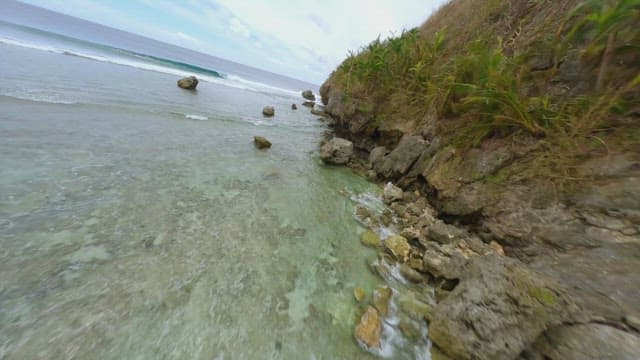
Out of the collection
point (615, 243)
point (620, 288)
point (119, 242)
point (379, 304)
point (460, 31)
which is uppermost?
point (460, 31)

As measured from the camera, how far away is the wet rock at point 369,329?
7.56ft

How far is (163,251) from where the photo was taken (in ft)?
9.45

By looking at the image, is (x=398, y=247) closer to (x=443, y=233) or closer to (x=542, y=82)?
(x=443, y=233)

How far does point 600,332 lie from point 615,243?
1.16 meters

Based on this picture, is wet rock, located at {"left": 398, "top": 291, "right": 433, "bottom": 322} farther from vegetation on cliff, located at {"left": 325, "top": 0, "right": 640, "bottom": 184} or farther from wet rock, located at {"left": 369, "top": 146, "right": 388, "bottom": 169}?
wet rock, located at {"left": 369, "top": 146, "right": 388, "bottom": 169}

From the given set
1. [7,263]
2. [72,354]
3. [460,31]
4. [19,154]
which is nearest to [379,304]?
[72,354]

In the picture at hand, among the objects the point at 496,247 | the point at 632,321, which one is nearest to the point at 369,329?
the point at 632,321

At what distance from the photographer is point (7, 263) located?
2275mm

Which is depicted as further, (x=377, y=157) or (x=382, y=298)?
(x=377, y=157)

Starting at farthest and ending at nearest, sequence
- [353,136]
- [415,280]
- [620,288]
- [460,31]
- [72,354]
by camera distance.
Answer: [353,136] → [460,31] → [415,280] → [620,288] → [72,354]

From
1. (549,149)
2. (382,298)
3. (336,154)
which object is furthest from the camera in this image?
(336,154)

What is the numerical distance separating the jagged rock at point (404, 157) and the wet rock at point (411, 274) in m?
3.18

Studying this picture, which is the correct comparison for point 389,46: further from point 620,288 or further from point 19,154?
point 19,154

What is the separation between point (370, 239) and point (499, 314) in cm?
195
